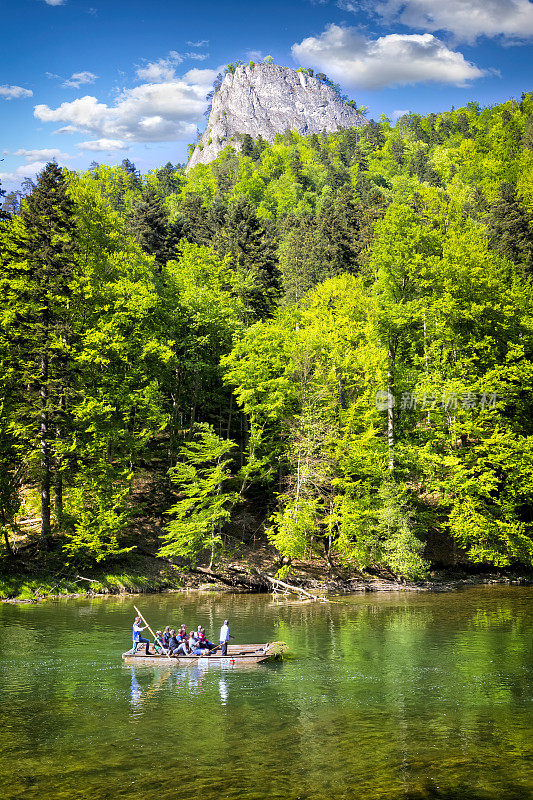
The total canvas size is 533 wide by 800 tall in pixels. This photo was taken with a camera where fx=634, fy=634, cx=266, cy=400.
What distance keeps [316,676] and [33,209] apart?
33841mm

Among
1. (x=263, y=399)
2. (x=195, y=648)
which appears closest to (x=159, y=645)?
(x=195, y=648)

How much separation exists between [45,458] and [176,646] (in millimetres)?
16578

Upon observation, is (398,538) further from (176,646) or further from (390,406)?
(176,646)

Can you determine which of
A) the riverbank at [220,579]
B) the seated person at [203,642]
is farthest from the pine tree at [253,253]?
the seated person at [203,642]

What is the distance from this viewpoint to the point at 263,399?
44.1 meters

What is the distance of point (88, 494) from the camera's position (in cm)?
3819

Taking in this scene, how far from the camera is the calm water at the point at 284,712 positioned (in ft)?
44.9

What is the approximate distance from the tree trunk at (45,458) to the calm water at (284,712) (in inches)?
272

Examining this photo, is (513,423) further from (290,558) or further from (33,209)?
(33,209)

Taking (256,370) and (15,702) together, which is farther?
(256,370)

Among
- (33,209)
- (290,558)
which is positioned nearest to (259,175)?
(33,209)

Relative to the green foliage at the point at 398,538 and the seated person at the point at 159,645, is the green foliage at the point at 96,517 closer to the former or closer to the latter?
the seated person at the point at 159,645

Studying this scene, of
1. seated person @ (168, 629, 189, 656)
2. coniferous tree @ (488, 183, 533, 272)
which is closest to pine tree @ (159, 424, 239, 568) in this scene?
seated person @ (168, 629, 189, 656)

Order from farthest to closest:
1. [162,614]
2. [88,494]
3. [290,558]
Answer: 1. [290,558]
2. [88,494]
3. [162,614]
